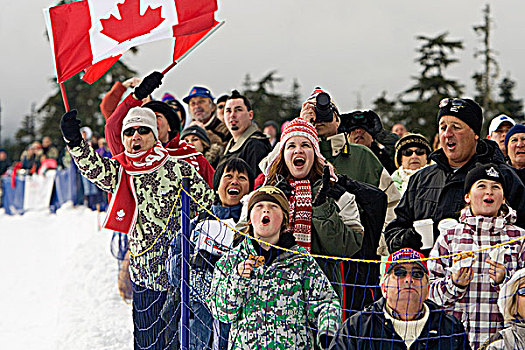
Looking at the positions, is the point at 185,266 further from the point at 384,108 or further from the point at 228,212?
the point at 384,108

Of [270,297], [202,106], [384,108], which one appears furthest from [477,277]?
[384,108]

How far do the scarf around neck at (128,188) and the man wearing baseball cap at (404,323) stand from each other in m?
2.46

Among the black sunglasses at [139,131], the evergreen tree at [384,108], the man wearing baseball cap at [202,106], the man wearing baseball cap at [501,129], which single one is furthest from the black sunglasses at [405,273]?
the evergreen tree at [384,108]

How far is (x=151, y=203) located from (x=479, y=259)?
2.76 m

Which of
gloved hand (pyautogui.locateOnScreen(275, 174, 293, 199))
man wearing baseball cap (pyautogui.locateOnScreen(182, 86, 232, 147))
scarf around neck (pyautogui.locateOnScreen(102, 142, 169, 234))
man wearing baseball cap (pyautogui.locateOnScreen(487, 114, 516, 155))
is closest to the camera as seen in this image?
gloved hand (pyautogui.locateOnScreen(275, 174, 293, 199))

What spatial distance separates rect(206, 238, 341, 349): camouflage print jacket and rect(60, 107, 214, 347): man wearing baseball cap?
1545 millimetres

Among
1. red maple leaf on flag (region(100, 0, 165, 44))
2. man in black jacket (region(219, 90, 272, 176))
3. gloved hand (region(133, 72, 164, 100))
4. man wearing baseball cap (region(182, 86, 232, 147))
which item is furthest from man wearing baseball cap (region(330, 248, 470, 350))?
man wearing baseball cap (region(182, 86, 232, 147))

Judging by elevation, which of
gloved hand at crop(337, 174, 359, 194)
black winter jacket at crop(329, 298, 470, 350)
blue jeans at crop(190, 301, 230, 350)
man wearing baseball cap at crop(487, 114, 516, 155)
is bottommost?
blue jeans at crop(190, 301, 230, 350)

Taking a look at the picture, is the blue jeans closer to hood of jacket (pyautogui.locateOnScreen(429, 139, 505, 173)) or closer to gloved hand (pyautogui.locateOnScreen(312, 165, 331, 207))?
gloved hand (pyautogui.locateOnScreen(312, 165, 331, 207))

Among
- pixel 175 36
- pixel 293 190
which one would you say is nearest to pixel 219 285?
pixel 293 190

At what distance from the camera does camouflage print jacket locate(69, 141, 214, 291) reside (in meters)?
5.66

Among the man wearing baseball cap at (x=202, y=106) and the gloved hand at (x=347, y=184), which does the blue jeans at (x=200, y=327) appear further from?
the man wearing baseball cap at (x=202, y=106)

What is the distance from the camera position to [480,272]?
4141mm

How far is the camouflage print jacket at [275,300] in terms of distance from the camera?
4.07 meters
